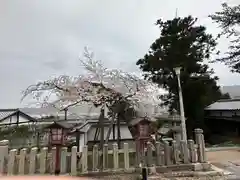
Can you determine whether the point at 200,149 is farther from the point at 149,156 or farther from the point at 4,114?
the point at 4,114

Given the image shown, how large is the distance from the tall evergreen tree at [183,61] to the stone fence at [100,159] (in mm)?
13212

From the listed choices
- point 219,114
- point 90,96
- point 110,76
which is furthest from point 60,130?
point 219,114

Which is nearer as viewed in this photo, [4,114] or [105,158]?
[105,158]

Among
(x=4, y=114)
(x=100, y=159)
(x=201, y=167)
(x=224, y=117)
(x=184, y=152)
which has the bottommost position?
(x=201, y=167)

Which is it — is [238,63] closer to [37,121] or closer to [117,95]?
[117,95]

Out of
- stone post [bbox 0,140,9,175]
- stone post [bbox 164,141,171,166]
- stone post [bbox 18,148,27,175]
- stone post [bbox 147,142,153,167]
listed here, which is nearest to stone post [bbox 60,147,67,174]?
stone post [bbox 18,148,27,175]

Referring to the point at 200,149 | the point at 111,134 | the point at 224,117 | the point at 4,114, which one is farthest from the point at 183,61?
the point at 4,114

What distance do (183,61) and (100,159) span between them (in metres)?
15.1

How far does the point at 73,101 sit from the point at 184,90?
13.4 metres

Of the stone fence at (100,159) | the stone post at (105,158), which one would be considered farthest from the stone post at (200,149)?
the stone post at (105,158)

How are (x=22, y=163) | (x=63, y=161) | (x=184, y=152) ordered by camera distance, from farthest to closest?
(x=184, y=152) < (x=63, y=161) < (x=22, y=163)

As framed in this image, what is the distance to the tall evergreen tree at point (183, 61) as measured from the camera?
21.6 meters

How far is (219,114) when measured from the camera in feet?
76.2

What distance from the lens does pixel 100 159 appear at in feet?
27.6
